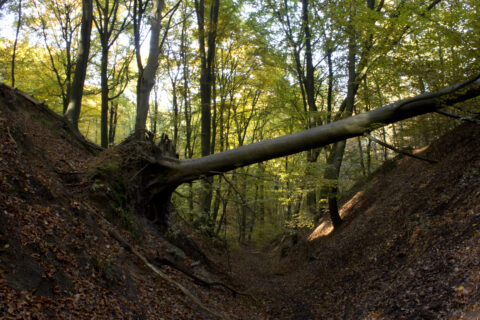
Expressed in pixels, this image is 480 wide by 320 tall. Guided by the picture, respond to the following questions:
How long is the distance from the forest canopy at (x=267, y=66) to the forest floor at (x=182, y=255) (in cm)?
180

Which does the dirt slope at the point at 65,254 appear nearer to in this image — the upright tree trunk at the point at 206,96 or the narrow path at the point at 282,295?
the narrow path at the point at 282,295

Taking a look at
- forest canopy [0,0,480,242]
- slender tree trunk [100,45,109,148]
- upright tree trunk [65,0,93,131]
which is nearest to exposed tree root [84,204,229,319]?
forest canopy [0,0,480,242]

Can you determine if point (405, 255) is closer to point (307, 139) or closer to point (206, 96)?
point (307, 139)

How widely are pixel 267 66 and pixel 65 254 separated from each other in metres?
15.6

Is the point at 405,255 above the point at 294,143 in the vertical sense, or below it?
below

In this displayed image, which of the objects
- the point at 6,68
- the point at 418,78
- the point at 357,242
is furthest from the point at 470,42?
the point at 6,68

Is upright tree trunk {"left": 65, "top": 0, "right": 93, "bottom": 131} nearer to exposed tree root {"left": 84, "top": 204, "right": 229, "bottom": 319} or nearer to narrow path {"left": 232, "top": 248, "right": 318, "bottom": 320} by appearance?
exposed tree root {"left": 84, "top": 204, "right": 229, "bottom": 319}

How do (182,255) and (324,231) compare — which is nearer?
(182,255)

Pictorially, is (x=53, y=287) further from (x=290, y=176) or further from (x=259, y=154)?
(x=290, y=176)

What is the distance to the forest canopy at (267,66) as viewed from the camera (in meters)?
8.73

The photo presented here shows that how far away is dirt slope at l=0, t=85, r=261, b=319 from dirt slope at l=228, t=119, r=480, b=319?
2.52 m

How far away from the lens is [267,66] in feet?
59.3

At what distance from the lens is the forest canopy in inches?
344

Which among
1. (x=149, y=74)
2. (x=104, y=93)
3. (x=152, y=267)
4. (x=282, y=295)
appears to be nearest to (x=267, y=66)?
(x=104, y=93)
